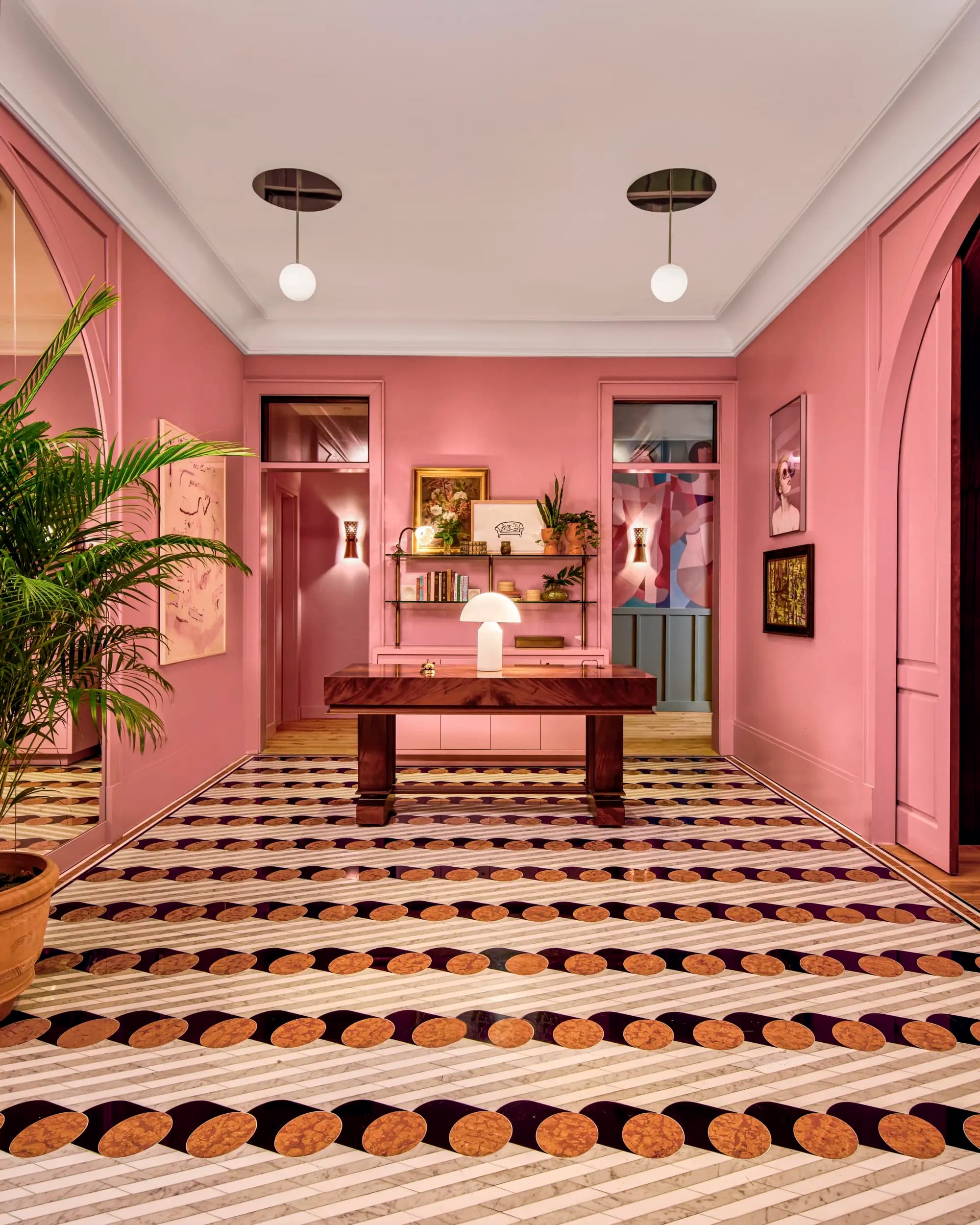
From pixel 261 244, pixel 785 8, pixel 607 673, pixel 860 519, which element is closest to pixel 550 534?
pixel 607 673

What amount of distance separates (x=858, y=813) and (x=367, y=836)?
262cm

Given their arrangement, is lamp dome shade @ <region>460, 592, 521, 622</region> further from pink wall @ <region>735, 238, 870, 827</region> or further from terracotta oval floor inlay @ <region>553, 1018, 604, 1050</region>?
terracotta oval floor inlay @ <region>553, 1018, 604, 1050</region>

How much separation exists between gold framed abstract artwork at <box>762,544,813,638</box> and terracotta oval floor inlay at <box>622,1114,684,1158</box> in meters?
3.38

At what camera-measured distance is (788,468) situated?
4863mm

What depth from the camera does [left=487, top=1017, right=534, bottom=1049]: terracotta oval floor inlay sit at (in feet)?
6.69

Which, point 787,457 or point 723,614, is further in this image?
point 723,614

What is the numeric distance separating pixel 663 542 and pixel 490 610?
536 centimetres

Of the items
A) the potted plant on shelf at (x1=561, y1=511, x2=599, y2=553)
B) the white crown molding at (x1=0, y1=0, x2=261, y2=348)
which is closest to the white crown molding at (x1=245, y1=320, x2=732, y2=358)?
the white crown molding at (x1=0, y1=0, x2=261, y2=348)

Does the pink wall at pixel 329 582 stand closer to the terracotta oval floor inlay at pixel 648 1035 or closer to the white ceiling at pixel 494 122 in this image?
the white ceiling at pixel 494 122

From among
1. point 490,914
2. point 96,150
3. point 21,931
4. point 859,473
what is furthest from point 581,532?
point 21,931

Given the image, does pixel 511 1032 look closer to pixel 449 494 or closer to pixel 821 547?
pixel 821 547

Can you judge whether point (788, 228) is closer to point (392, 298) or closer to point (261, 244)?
point (392, 298)

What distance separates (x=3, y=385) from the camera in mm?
2699

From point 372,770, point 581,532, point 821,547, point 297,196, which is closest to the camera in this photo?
point 297,196
